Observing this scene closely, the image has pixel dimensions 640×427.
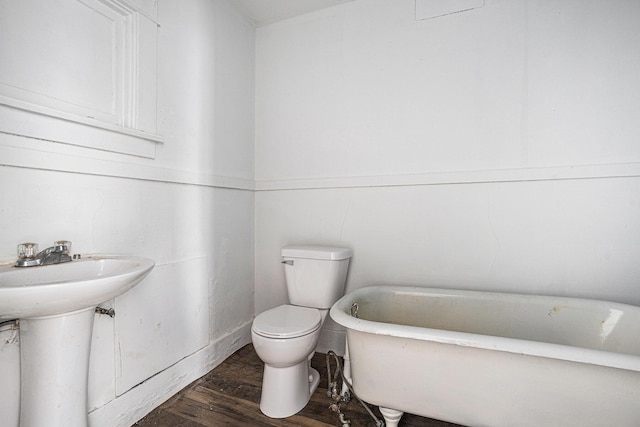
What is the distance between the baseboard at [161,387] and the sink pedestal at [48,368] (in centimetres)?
30

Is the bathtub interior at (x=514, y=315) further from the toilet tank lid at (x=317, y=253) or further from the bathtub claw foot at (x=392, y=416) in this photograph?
the bathtub claw foot at (x=392, y=416)

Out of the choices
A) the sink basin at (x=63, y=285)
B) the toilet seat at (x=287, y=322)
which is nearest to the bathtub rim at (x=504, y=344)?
the toilet seat at (x=287, y=322)

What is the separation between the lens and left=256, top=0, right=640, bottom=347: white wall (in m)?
1.49

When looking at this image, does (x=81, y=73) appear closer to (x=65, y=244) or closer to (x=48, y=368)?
(x=65, y=244)

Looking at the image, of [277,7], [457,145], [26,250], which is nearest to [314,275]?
[457,145]

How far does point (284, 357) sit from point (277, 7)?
6.91 feet

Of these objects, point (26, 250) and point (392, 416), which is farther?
point (392, 416)

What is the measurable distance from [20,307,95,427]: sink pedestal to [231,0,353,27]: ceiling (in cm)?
198

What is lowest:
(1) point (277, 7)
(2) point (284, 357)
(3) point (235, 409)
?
(3) point (235, 409)

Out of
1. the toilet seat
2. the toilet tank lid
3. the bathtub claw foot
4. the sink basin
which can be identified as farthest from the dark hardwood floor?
the sink basin

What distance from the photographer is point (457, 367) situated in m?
1.07

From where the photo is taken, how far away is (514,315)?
1459 millimetres

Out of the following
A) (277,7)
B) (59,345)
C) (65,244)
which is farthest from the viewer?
(277,7)

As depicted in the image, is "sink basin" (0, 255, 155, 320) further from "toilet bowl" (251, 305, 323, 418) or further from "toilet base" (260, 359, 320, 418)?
"toilet base" (260, 359, 320, 418)
